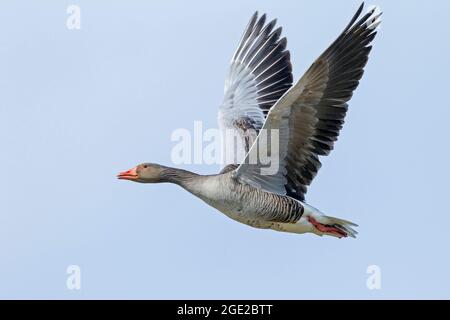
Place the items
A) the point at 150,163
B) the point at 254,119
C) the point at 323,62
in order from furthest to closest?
the point at 254,119 → the point at 150,163 → the point at 323,62

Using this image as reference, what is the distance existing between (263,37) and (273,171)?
3.34 m

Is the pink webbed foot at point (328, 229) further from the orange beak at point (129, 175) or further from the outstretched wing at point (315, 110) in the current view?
the orange beak at point (129, 175)

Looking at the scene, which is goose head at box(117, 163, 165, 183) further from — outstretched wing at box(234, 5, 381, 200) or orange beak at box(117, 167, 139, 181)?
outstretched wing at box(234, 5, 381, 200)

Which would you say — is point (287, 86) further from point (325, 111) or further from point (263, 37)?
point (325, 111)

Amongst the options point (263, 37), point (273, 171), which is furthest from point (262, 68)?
point (273, 171)

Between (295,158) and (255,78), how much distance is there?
2956 mm

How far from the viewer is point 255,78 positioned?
53.6 feet

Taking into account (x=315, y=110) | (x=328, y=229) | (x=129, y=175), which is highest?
(x=315, y=110)

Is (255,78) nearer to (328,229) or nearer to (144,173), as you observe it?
(144,173)

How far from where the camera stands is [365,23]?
43.3 ft

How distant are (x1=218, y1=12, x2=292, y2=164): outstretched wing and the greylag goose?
50.2 inches

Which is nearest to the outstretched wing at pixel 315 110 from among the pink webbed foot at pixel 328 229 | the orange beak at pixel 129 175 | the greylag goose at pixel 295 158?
the greylag goose at pixel 295 158

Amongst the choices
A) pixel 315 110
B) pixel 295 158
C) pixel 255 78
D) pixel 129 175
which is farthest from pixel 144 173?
pixel 255 78

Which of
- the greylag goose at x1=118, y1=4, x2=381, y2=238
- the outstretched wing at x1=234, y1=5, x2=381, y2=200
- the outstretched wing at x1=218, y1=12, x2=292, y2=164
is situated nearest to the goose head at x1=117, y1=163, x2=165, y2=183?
the greylag goose at x1=118, y1=4, x2=381, y2=238
